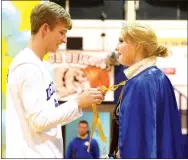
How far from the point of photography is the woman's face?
1.64 m

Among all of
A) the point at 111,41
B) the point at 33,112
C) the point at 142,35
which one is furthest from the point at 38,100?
the point at 111,41

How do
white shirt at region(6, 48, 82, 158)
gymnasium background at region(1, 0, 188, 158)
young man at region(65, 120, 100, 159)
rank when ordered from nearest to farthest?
white shirt at region(6, 48, 82, 158)
young man at region(65, 120, 100, 159)
gymnasium background at region(1, 0, 188, 158)

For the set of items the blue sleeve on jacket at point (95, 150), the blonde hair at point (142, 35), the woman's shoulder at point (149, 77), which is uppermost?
the blonde hair at point (142, 35)

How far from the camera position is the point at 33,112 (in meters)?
1.50

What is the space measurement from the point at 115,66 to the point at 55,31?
9.78ft

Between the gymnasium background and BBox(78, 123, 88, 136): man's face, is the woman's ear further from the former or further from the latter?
BBox(78, 123, 88, 136): man's face

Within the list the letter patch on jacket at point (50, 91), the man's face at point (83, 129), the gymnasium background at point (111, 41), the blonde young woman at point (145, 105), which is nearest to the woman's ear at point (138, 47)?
the blonde young woman at point (145, 105)

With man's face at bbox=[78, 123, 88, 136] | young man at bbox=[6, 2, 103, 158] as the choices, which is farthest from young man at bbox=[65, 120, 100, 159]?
young man at bbox=[6, 2, 103, 158]

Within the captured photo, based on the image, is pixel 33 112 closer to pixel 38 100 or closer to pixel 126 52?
pixel 38 100

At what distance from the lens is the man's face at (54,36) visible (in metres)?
1.63

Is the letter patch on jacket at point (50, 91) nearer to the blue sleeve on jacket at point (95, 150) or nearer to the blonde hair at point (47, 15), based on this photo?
the blonde hair at point (47, 15)

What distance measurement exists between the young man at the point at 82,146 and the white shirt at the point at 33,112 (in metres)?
2.88

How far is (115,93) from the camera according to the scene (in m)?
4.55

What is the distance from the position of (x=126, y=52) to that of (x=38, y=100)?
0.39 metres
